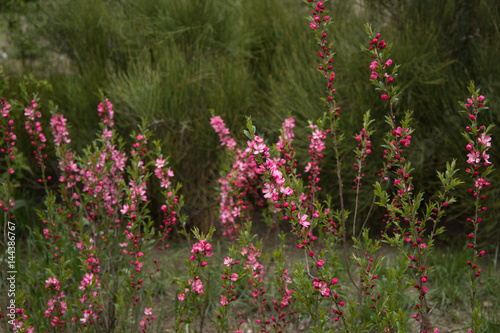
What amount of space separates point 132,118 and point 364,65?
1.98m

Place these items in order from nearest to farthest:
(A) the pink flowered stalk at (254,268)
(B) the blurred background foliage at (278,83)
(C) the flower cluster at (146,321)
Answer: (A) the pink flowered stalk at (254,268) < (C) the flower cluster at (146,321) < (B) the blurred background foliage at (278,83)

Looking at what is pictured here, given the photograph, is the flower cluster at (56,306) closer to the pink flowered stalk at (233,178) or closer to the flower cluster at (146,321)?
the flower cluster at (146,321)

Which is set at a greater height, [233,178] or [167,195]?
[233,178]

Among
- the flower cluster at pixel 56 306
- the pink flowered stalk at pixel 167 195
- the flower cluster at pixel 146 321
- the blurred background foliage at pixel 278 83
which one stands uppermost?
the blurred background foliage at pixel 278 83

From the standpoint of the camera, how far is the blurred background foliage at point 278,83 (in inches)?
161

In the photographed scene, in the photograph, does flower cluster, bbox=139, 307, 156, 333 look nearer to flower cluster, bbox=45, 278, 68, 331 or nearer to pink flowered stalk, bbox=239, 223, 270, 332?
flower cluster, bbox=45, 278, 68, 331

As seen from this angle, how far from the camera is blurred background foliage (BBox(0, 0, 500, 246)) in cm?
409

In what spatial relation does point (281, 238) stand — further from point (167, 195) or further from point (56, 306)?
point (56, 306)

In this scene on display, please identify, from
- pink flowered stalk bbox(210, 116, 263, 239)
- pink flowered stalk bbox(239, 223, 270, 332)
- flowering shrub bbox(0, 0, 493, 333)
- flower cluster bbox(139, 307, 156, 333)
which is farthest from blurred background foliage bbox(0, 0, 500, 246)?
flower cluster bbox(139, 307, 156, 333)

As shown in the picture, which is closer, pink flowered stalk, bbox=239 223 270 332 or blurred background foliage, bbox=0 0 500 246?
pink flowered stalk, bbox=239 223 270 332

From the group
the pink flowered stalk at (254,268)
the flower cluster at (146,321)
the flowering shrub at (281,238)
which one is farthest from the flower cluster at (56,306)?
the pink flowered stalk at (254,268)

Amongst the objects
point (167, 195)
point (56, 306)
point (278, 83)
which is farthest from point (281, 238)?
point (278, 83)

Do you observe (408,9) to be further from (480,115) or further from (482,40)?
(480,115)

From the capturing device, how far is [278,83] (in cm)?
462
